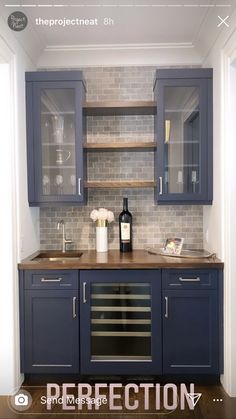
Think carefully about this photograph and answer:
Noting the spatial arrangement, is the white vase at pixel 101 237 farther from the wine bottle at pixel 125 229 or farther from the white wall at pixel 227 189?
the white wall at pixel 227 189

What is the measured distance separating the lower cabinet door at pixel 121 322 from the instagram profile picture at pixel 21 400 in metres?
0.41

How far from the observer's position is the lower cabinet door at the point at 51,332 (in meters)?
2.41

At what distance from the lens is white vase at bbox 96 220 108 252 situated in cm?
283

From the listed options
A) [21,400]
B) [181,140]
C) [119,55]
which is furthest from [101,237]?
[119,55]

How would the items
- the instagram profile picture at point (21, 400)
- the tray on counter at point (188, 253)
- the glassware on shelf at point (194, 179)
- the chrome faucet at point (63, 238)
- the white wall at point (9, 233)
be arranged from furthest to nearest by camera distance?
1. the chrome faucet at point (63, 238)
2. the glassware on shelf at point (194, 179)
3. the tray on counter at point (188, 253)
4. the white wall at point (9, 233)
5. the instagram profile picture at point (21, 400)

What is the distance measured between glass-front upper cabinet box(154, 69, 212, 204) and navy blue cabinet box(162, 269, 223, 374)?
2.08ft

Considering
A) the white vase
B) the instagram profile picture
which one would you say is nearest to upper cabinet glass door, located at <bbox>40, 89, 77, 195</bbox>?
the white vase

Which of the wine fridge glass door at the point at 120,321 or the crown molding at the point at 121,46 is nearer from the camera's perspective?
the wine fridge glass door at the point at 120,321

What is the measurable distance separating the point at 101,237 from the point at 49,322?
0.81m

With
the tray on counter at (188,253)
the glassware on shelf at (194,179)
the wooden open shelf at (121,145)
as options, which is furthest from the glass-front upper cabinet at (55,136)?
the glassware on shelf at (194,179)

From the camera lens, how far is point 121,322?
2.46 m

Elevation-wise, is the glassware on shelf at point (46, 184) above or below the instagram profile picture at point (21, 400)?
above

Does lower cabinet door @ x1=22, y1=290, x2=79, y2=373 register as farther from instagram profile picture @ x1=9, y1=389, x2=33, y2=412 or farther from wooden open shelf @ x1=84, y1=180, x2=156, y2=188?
wooden open shelf @ x1=84, y1=180, x2=156, y2=188

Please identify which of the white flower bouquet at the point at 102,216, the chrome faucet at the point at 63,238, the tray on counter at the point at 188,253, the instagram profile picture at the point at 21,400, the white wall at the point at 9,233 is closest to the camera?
the instagram profile picture at the point at 21,400
